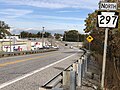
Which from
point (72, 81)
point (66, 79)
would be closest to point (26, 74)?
point (66, 79)

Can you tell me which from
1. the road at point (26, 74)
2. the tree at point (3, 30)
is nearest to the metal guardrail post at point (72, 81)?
the road at point (26, 74)

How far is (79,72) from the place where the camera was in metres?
11.3

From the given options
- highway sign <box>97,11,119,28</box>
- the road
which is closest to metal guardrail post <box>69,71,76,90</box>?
highway sign <box>97,11,119,28</box>

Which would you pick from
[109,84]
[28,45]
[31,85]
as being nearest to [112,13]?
[109,84]

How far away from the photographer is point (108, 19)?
1048 centimetres

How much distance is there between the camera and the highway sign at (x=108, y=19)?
34.2 feet

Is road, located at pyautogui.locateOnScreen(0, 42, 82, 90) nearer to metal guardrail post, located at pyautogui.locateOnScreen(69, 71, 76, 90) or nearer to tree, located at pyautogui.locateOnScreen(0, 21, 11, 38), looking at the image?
metal guardrail post, located at pyautogui.locateOnScreen(69, 71, 76, 90)

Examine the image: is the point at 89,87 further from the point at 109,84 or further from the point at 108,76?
the point at 108,76

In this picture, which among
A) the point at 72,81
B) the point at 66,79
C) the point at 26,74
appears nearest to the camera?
the point at 72,81

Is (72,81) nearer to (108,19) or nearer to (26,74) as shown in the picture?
(108,19)

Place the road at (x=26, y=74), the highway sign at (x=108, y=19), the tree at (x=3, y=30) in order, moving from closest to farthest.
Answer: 1. the highway sign at (x=108, y=19)
2. the road at (x=26, y=74)
3. the tree at (x=3, y=30)

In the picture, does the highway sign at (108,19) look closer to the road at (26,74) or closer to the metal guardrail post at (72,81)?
the metal guardrail post at (72,81)

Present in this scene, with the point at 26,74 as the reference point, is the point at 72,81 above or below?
above

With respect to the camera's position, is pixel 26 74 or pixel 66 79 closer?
pixel 66 79
